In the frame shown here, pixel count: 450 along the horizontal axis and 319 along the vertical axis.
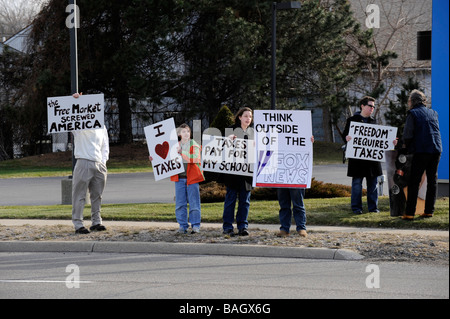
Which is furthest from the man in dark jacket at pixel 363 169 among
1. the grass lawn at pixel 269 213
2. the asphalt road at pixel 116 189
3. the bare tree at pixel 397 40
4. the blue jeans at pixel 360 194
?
the bare tree at pixel 397 40

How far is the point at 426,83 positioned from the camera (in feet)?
144

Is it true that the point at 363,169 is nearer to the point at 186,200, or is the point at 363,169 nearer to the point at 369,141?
the point at 369,141

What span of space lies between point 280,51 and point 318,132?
51.7 ft

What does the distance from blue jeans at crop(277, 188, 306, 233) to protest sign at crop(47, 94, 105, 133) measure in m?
3.06

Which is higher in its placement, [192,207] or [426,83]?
[426,83]

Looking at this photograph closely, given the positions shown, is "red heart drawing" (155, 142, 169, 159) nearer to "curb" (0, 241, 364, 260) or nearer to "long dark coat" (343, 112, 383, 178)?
"curb" (0, 241, 364, 260)

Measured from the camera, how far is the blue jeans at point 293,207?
9.79 m

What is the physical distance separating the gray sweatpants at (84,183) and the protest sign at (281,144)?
8.07 ft

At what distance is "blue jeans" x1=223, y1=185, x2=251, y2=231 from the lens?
389 inches

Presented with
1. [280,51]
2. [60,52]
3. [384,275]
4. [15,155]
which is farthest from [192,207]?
[15,155]

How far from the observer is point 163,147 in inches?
407

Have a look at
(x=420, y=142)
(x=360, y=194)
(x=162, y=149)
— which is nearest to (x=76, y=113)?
(x=162, y=149)

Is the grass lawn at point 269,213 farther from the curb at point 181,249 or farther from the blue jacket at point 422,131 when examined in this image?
the curb at point 181,249

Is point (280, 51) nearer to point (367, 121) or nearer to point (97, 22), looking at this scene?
point (97, 22)
